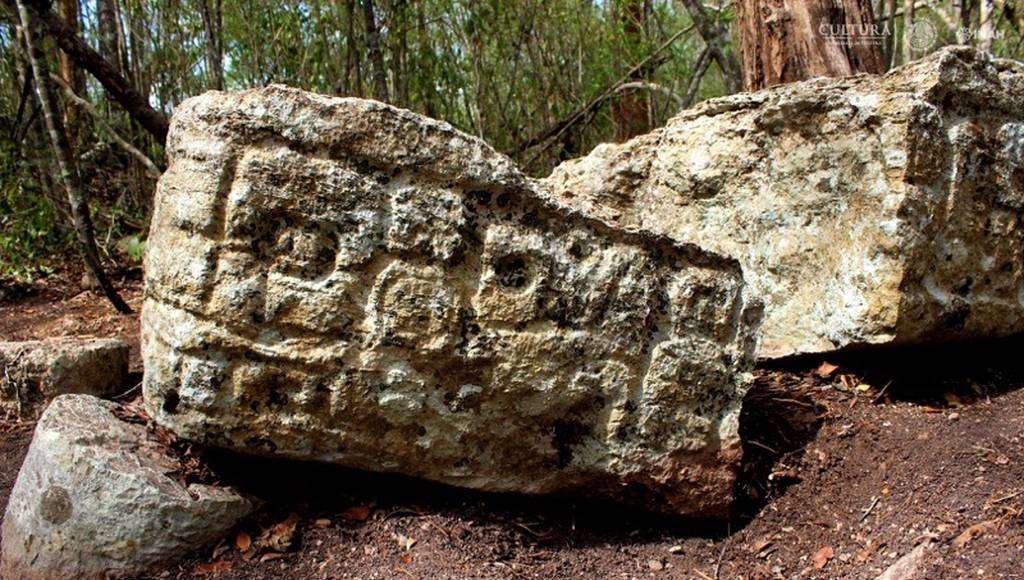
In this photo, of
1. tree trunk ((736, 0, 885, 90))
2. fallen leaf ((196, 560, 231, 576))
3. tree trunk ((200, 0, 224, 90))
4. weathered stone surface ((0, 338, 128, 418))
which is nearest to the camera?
fallen leaf ((196, 560, 231, 576))

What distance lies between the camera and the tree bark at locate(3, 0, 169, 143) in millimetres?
4781

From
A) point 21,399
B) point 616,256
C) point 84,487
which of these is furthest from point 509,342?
point 21,399

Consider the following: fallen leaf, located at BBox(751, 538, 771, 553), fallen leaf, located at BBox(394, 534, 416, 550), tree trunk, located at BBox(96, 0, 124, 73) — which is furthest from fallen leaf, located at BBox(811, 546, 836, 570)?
tree trunk, located at BBox(96, 0, 124, 73)

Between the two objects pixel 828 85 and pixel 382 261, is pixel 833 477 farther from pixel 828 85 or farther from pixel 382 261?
pixel 382 261

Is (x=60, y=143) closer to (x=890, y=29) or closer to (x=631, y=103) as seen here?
(x=631, y=103)

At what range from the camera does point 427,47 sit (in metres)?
6.50

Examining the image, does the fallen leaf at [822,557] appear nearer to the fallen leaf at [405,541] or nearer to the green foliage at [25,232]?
the fallen leaf at [405,541]

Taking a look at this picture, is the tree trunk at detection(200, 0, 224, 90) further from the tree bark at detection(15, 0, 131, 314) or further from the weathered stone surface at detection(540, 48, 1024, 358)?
the weathered stone surface at detection(540, 48, 1024, 358)

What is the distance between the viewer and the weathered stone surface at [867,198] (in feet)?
9.86

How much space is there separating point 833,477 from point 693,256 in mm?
955

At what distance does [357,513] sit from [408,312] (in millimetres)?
721

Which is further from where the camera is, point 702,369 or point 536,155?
point 536,155

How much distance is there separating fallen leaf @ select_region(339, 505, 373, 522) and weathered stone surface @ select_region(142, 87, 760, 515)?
21 cm

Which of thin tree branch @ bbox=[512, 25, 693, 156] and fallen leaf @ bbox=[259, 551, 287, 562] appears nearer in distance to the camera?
fallen leaf @ bbox=[259, 551, 287, 562]
